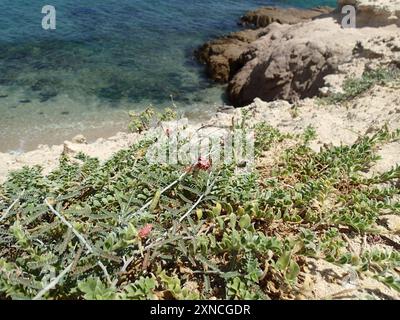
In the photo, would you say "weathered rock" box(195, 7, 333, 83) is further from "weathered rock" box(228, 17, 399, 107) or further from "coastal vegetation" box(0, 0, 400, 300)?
"coastal vegetation" box(0, 0, 400, 300)

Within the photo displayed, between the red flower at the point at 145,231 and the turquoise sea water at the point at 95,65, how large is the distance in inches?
350

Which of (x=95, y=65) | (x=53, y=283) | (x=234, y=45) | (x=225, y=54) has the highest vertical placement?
(x=234, y=45)

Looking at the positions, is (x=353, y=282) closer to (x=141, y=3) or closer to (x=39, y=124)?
(x=39, y=124)

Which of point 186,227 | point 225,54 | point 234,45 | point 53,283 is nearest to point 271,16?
point 234,45

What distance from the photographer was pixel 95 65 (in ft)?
49.2

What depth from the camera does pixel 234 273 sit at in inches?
105

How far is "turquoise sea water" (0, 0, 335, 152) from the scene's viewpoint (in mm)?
11852

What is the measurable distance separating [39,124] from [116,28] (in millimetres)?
8179

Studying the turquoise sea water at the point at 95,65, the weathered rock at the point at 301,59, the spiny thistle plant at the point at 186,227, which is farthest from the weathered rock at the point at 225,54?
the spiny thistle plant at the point at 186,227

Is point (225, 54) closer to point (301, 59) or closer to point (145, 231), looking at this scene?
point (301, 59)

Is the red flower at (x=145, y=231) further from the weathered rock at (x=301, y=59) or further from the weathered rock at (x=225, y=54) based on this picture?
the weathered rock at (x=225, y=54)

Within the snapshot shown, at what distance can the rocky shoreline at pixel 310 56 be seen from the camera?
898 centimetres

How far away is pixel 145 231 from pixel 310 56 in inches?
360

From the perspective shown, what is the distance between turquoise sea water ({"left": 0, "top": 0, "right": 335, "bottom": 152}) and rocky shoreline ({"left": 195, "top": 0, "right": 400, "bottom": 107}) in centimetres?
122
